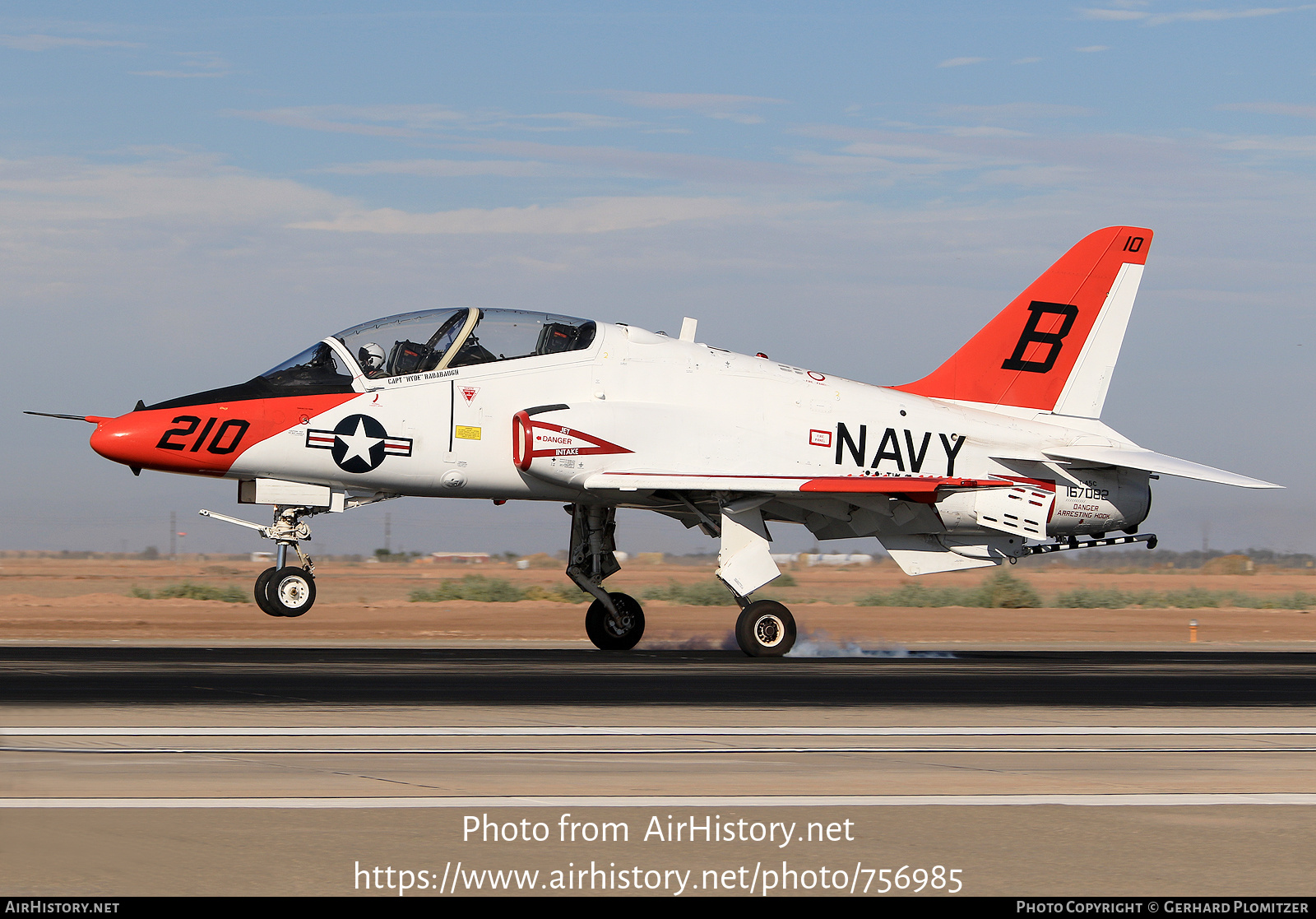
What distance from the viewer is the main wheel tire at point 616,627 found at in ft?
71.2

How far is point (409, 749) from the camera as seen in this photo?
936 cm

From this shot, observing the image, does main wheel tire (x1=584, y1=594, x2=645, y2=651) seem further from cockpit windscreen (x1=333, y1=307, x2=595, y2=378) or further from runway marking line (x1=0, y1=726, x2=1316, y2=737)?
runway marking line (x1=0, y1=726, x2=1316, y2=737)

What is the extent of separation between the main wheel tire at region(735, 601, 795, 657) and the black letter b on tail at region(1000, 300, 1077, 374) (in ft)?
19.5

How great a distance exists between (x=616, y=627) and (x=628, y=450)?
10.0 feet

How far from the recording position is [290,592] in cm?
1858

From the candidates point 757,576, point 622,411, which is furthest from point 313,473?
point 757,576

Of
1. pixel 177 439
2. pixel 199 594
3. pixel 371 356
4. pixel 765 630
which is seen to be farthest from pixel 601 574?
pixel 199 594

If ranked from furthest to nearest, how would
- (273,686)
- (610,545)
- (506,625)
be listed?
(506,625)
(610,545)
(273,686)

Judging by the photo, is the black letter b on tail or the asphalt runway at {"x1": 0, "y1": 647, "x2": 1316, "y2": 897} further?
the black letter b on tail

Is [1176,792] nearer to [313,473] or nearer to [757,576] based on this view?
[757,576]

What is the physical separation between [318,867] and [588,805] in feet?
5.59

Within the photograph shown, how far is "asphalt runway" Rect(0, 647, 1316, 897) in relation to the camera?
236 inches

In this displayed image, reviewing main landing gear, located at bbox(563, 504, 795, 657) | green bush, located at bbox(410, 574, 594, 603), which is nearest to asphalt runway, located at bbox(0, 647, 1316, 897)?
main landing gear, located at bbox(563, 504, 795, 657)

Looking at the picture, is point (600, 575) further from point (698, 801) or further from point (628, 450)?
point (698, 801)
